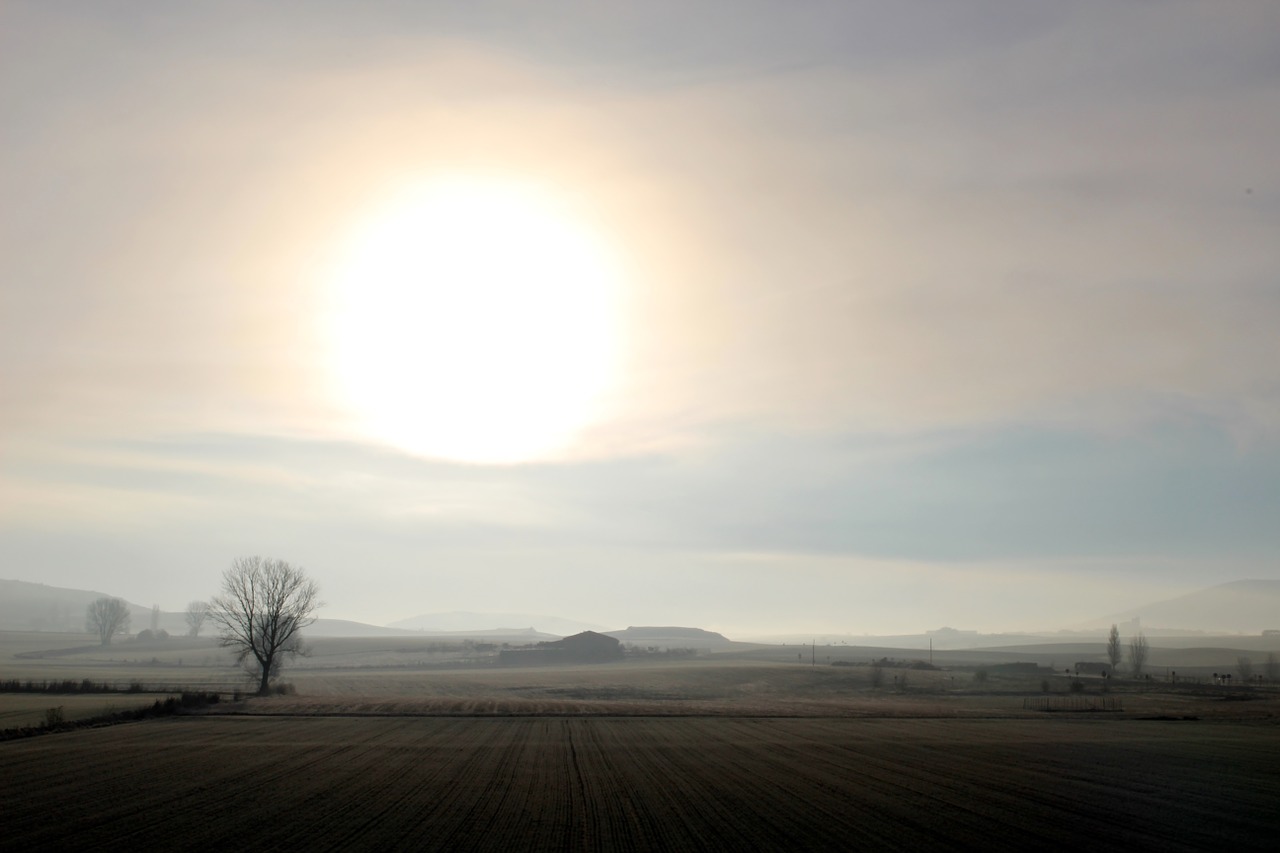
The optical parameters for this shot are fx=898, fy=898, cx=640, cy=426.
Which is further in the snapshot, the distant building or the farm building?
the farm building

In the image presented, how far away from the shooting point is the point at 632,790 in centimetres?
2852

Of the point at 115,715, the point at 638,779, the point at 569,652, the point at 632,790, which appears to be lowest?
the point at 569,652

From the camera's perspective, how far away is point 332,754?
3788 centimetres

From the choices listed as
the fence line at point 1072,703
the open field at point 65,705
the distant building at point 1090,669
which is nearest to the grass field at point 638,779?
the open field at point 65,705

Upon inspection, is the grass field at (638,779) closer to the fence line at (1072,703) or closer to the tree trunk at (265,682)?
the fence line at (1072,703)

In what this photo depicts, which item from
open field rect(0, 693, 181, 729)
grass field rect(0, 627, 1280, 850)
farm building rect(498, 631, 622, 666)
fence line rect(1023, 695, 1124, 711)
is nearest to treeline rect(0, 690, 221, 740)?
open field rect(0, 693, 181, 729)

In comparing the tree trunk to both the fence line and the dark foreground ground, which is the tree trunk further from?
the fence line

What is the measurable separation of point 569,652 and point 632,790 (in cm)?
14820

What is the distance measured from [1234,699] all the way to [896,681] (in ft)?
108

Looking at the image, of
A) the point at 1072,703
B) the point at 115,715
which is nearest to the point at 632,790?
the point at 115,715

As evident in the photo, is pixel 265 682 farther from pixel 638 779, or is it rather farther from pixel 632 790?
pixel 632 790

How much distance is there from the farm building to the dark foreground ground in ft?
392

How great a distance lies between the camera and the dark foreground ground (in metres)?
21.9

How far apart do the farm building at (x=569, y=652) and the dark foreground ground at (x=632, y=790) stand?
4704 inches
